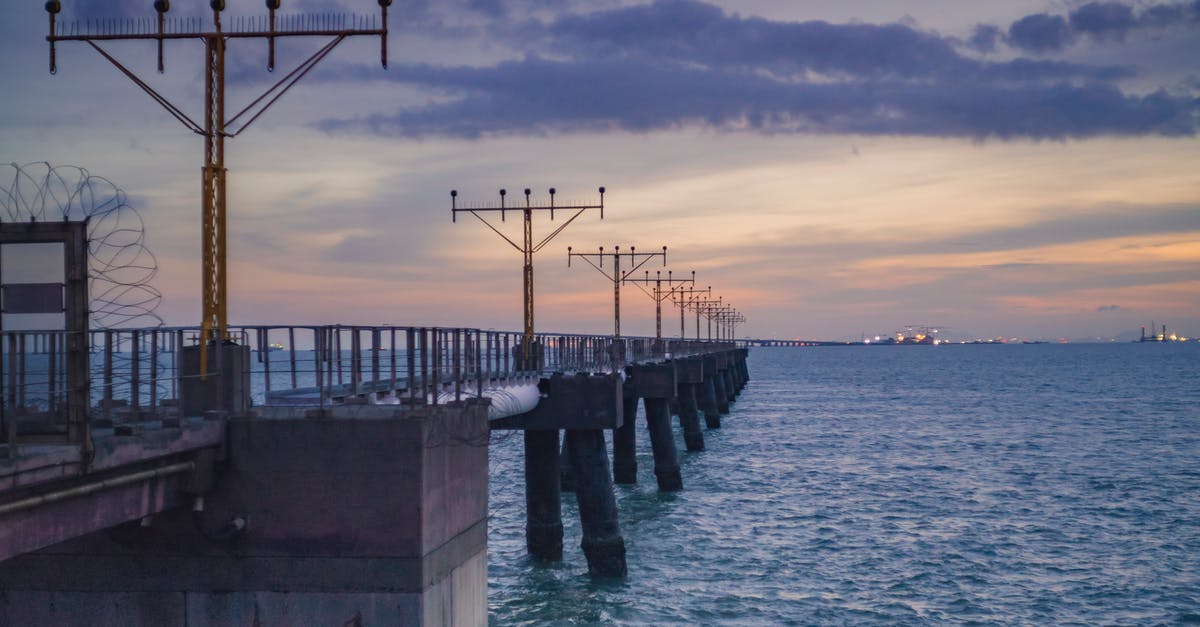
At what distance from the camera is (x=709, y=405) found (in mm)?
76438

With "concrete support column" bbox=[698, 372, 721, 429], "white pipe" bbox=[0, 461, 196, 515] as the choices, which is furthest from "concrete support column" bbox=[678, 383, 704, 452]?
"white pipe" bbox=[0, 461, 196, 515]

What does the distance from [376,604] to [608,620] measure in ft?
38.0

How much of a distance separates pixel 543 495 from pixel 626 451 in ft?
58.3

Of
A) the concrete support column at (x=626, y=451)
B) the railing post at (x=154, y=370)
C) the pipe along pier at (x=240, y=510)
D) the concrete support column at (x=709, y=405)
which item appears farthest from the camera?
the concrete support column at (x=709, y=405)

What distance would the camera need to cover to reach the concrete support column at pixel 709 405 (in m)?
75.5

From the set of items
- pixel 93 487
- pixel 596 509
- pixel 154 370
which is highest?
pixel 154 370

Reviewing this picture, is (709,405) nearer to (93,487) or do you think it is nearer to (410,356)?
(410,356)

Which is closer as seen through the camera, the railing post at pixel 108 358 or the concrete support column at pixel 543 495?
the railing post at pixel 108 358

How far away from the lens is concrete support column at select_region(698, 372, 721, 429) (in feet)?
248

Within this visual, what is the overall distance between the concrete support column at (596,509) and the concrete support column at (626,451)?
54.0 feet

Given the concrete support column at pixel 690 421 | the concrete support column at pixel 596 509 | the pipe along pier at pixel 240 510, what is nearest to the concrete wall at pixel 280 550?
the pipe along pier at pixel 240 510

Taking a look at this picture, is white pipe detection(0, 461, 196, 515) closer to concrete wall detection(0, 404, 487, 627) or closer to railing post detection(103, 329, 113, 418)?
concrete wall detection(0, 404, 487, 627)

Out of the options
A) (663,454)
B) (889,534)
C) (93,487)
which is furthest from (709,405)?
(93,487)

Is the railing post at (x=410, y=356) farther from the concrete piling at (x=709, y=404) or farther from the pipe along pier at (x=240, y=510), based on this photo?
the concrete piling at (x=709, y=404)
